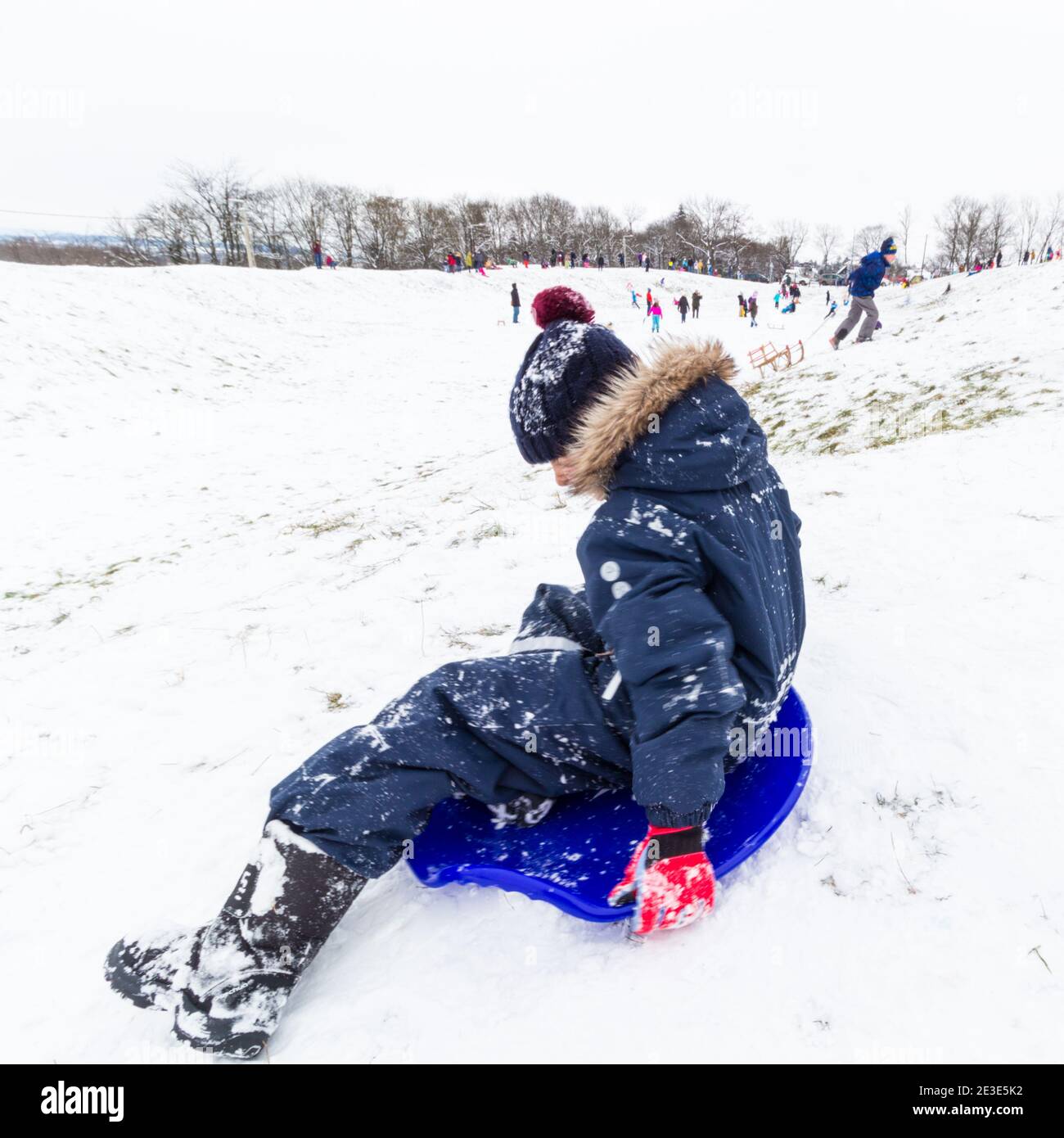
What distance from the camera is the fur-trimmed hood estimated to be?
141 centimetres

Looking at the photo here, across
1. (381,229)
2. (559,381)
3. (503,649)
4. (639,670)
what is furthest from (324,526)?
(381,229)

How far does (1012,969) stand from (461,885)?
1.19 meters

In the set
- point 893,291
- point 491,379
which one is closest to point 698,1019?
point 491,379

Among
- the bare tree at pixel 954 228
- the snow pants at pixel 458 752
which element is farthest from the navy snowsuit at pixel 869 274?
the bare tree at pixel 954 228

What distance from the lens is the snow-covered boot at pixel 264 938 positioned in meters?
1.36

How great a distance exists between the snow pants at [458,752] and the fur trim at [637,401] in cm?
47

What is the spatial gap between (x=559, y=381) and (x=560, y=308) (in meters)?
0.37

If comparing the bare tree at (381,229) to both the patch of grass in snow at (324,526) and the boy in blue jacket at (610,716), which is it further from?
the boy in blue jacket at (610,716)

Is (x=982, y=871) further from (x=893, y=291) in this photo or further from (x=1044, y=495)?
(x=893, y=291)

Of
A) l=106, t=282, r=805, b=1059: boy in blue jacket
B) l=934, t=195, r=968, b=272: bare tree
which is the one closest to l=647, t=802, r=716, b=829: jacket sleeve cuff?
l=106, t=282, r=805, b=1059: boy in blue jacket

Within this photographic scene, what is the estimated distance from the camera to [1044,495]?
116 inches

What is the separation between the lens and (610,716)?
1529 millimetres

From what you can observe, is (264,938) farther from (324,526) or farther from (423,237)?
(423,237)
